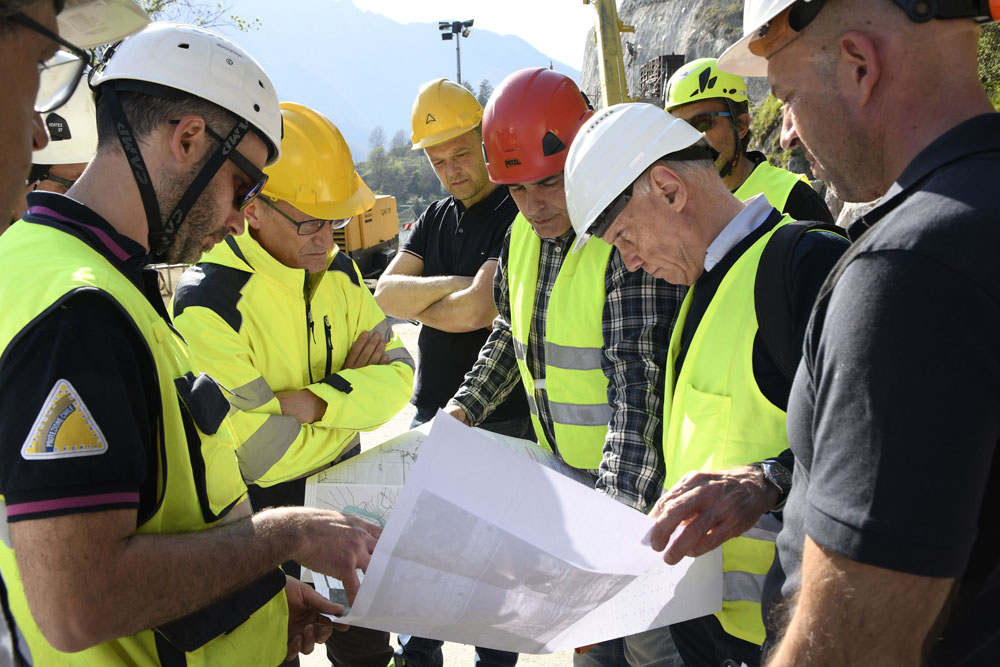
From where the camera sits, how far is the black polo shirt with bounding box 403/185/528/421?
3756mm

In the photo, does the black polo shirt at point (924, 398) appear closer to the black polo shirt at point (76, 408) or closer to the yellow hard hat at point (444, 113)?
the black polo shirt at point (76, 408)

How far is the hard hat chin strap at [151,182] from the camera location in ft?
5.33

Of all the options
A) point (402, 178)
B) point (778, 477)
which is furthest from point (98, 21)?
point (402, 178)

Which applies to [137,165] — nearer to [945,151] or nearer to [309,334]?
[309,334]

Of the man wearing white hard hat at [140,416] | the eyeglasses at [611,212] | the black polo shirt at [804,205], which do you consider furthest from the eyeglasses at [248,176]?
the black polo shirt at [804,205]

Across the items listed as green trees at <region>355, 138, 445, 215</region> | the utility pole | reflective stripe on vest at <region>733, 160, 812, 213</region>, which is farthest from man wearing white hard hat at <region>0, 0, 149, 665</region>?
green trees at <region>355, 138, 445, 215</region>

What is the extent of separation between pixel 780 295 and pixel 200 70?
152cm

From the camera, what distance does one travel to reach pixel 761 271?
168 cm

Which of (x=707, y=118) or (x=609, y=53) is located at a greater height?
(x=609, y=53)

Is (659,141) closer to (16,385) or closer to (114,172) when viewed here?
(114,172)

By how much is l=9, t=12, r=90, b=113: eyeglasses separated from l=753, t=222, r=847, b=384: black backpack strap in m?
1.44

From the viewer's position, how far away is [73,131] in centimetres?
297

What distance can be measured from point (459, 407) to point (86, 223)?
5.35ft

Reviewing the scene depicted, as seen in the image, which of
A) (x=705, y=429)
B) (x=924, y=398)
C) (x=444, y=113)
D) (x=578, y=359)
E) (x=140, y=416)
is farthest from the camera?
(x=444, y=113)
